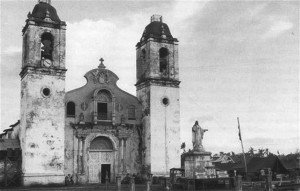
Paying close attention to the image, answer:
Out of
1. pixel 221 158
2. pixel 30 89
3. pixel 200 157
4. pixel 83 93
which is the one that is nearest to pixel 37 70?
pixel 30 89

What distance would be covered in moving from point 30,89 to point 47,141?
12.7 ft

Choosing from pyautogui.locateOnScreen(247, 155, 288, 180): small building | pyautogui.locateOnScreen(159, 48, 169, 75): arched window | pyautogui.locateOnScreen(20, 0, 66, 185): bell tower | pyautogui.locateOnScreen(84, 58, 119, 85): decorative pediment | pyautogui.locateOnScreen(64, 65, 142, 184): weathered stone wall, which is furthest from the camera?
pyautogui.locateOnScreen(247, 155, 288, 180): small building

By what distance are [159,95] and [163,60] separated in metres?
3.37

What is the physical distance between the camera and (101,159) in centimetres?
3450

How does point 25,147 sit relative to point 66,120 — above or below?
below

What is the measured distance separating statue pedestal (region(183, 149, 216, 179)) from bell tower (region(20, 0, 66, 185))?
9751 mm

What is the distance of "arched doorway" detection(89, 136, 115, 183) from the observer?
112 feet

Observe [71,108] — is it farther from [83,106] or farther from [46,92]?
[46,92]

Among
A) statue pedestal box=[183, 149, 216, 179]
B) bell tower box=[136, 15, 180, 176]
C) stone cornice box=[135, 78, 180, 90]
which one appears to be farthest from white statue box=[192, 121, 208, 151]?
stone cornice box=[135, 78, 180, 90]

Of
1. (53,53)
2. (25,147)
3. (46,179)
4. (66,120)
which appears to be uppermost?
(53,53)

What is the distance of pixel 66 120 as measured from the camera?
1326 inches

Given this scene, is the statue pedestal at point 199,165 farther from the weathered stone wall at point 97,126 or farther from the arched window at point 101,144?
the arched window at point 101,144

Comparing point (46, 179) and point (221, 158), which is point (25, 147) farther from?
point (221, 158)

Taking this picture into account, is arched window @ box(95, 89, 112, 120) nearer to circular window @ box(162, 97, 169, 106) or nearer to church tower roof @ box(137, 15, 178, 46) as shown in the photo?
circular window @ box(162, 97, 169, 106)
